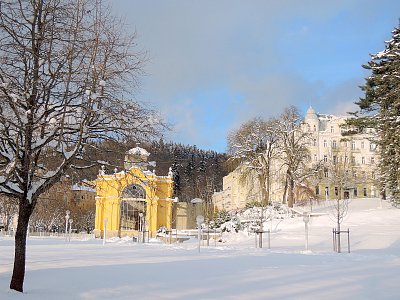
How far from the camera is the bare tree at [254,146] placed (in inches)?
1929

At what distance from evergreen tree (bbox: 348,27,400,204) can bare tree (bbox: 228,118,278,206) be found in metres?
10.9

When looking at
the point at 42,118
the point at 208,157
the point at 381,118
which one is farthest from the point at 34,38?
the point at 208,157

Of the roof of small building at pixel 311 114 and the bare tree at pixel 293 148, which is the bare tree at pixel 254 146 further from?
the roof of small building at pixel 311 114

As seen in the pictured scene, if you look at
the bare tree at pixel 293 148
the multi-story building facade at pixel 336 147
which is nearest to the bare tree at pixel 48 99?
the bare tree at pixel 293 148

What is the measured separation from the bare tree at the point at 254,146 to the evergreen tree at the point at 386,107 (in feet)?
35.7

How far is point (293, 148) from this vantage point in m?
48.2

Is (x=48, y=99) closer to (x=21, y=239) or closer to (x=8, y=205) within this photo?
(x=21, y=239)

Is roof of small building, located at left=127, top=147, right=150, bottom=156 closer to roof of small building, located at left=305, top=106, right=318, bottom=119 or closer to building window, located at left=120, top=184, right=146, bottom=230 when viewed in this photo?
building window, located at left=120, top=184, right=146, bottom=230

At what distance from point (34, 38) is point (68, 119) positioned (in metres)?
2.13

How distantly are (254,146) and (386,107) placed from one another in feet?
54.5

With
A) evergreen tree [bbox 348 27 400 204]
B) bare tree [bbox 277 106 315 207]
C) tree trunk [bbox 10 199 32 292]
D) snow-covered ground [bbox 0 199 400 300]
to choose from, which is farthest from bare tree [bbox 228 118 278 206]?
tree trunk [bbox 10 199 32 292]

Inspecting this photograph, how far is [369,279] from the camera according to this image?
1260 centimetres

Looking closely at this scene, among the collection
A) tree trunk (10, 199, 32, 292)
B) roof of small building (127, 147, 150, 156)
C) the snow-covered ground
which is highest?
Result: roof of small building (127, 147, 150, 156)

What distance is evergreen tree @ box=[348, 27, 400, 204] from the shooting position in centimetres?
3294
